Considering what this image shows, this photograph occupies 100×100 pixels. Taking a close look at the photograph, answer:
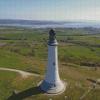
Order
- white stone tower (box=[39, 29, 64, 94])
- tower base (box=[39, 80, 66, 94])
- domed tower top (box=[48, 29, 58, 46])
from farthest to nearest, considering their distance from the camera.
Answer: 1. tower base (box=[39, 80, 66, 94])
2. white stone tower (box=[39, 29, 64, 94])
3. domed tower top (box=[48, 29, 58, 46])

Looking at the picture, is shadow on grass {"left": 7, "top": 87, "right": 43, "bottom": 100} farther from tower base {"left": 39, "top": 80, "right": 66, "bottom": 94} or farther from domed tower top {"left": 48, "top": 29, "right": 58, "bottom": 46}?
domed tower top {"left": 48, "top": 29, "right": 58, "bottom": 46}

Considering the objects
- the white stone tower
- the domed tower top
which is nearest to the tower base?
the white stone tower

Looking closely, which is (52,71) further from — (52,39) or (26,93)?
(26,93)

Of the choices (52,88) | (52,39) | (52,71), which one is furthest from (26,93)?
(52,39)

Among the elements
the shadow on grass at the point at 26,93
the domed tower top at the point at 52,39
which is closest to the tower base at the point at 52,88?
the shadow on grass at the point at 26,93

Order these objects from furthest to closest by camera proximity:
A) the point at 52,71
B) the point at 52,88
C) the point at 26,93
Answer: the point at 26,93, the point at 52,88, the point at 52,71

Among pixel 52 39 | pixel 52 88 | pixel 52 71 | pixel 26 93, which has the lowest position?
pixel 26 93

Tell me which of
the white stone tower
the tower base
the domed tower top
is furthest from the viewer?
the tower base

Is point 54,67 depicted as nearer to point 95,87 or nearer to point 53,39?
point 53,39
